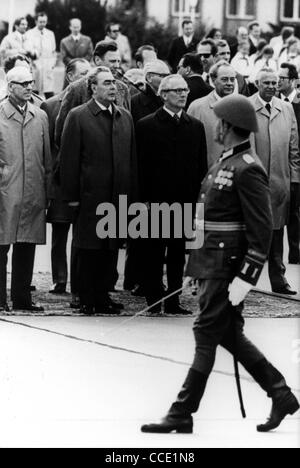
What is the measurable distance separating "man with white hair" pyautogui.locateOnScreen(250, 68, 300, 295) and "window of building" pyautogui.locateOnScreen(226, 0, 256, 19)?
40990 mm

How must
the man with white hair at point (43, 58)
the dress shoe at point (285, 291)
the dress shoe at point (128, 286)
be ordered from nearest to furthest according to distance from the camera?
the dress shoe at point (285, 291) → the dress shoe at point (128, 286) → the man with white hair at point (43, 58)

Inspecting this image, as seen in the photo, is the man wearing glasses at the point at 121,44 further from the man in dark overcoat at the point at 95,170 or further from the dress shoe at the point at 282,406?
the dress shoe at the point at 282,406

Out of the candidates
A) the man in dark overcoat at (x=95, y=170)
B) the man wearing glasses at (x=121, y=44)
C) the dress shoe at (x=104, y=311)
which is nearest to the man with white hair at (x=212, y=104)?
the man in dark overcoat at (x=95, y=170)

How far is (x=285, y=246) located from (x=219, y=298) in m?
8.98

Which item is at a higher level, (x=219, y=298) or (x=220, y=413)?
(x=219, y=298)

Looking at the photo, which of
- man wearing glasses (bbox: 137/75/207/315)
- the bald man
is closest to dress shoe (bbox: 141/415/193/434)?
man wearing glasses (bbox: 137/75/207/315)

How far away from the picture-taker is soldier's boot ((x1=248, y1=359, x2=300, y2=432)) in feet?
28.2

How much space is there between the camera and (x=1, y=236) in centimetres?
1269

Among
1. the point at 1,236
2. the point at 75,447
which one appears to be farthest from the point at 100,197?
the point at 75,447

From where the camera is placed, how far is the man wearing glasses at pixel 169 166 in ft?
41.8

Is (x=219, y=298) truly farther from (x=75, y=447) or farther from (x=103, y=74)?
(x=103, y=74)

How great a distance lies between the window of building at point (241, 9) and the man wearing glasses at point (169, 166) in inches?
1666

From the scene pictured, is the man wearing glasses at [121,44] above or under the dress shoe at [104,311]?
above

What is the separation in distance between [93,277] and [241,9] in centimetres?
4332
